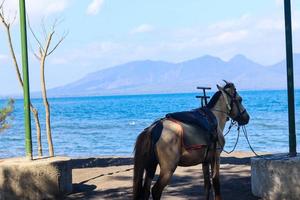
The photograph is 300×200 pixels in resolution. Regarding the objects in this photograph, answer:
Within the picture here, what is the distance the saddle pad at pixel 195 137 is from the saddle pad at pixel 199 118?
2.6 inches

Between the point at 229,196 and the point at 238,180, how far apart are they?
1.31m

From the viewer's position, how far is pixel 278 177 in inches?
358

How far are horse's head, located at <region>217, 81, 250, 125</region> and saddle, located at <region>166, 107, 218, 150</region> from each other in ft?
1.68

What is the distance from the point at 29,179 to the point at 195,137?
3461 mm

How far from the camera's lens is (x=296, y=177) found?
8.95 metres

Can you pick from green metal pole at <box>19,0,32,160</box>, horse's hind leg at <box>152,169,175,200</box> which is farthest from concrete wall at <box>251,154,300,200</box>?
green metal pole at <box>19,0,32,160</box>

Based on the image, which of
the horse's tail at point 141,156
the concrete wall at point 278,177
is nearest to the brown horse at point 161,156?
the horse's tail at point 141,156

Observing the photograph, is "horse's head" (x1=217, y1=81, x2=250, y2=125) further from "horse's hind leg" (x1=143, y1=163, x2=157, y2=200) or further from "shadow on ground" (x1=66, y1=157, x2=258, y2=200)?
"horse's hind leg" (x1=143, y1=163, x2=157, y2=200)

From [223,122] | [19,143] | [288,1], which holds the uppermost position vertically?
[288,1]

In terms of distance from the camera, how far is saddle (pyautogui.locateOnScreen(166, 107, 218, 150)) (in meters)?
7.97

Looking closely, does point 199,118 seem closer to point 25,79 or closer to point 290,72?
point 290,72

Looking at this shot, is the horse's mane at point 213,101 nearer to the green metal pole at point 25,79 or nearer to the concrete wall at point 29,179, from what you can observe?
the concrete wall at point 29,179

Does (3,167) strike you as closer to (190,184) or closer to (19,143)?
(190,184)

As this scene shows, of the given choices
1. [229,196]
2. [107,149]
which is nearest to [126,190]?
[229,196]
